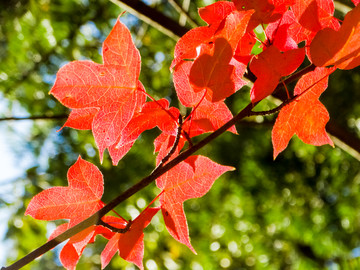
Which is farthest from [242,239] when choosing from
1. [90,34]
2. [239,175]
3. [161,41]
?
[90,34]

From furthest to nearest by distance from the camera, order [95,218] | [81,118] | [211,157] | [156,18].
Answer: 1. [211,157]
2. [156,18]
3. [81,118]
4. [95,218]

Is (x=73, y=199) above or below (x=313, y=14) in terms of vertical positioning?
below

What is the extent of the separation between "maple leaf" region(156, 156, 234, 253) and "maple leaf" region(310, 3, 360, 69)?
5.5 inches

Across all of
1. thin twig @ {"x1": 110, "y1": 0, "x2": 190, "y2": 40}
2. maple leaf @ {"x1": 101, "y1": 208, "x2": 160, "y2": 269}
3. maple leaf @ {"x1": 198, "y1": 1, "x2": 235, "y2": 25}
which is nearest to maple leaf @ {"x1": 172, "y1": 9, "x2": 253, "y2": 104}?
maple leaf @ {"x1": 198, "y1": 1, "x2": 235, "y2": 25}

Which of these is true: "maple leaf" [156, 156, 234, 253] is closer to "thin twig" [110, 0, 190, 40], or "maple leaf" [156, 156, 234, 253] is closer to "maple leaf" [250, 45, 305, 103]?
"maple leaf" [250, 45, 305, 103]

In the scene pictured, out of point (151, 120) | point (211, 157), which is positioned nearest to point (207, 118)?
point (151, 120)

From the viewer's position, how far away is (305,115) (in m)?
0.41

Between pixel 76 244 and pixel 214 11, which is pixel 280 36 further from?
pixel 76 244

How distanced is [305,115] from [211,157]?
1.02 m

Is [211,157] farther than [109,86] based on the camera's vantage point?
Yes

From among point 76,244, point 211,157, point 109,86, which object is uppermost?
point 109,86

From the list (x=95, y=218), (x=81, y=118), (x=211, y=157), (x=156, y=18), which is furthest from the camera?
(x=211, y=157)

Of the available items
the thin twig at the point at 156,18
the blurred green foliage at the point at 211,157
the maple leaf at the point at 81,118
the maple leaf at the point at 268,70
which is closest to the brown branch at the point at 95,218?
the maple leaf at the point at 268,70

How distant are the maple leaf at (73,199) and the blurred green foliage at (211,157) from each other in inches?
35.7
